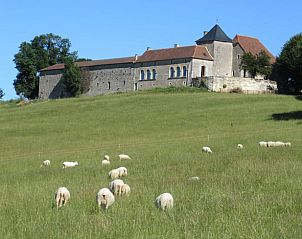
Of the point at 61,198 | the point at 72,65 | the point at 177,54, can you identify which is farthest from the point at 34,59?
the point at 61,198

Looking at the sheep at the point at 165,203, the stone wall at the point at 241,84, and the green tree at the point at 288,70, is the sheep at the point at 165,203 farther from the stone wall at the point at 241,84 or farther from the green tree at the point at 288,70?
the stone wall at the point at 241,84

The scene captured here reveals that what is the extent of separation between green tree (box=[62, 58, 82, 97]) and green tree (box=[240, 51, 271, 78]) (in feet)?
117

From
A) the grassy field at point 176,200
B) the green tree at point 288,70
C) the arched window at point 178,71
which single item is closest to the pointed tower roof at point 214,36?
the arched window at point 178,71

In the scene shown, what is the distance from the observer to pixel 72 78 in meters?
120

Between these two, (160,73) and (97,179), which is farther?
(160,73)

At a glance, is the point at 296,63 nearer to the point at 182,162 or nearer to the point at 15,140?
the point at 15,140

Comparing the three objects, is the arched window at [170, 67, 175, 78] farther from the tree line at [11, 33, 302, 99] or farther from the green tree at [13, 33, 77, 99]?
the green tree at [13, 33, 77, 99]

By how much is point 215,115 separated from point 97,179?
147 ft

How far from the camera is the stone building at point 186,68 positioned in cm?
9944

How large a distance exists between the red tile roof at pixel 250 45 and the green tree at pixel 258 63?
4969 mm

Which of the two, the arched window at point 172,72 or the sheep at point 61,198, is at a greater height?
the sheep at point 61,198

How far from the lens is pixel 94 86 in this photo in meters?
121

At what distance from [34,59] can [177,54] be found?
44260mm

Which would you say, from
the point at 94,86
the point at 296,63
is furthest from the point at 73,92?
the point at 296,63
